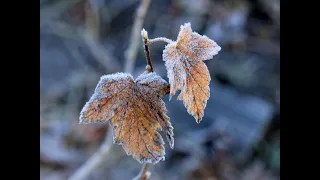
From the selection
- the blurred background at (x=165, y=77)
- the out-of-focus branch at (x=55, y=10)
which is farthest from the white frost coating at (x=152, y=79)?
the out-of-focus branch at (x=55, y=10)

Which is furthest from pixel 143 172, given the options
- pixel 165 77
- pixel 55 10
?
pixel 55 10

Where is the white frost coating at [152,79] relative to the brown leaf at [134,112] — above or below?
above

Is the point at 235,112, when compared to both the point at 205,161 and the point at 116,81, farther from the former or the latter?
the point at 116,81

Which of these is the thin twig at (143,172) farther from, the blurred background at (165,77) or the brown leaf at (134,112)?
the blurred background at (165,77)

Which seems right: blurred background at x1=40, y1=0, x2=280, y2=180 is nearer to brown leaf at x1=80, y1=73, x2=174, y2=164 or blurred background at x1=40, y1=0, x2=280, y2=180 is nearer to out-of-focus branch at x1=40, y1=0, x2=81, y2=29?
out-of-focus branch at x1=40, y1=0, x2=81, y2=29

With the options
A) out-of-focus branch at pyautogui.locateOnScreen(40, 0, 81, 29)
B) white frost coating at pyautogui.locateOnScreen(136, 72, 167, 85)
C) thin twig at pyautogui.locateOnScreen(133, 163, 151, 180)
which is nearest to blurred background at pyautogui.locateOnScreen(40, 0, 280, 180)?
out-of-focus branch at pyautogui.locateOnScreen(40, 0, 81, 29)
